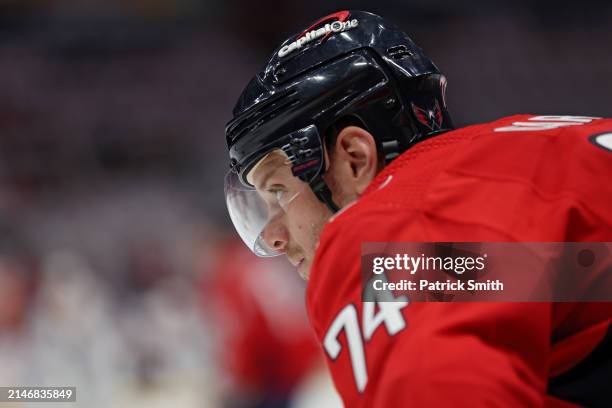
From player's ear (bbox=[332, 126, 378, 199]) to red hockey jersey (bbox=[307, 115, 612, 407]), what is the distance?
1.01 feet

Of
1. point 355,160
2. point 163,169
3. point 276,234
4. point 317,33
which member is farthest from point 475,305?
point 163,169

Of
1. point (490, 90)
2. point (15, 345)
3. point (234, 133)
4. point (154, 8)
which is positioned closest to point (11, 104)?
point (154, 8)

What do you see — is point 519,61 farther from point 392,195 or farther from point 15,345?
point 392,195

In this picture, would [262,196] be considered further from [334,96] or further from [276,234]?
[334,96]

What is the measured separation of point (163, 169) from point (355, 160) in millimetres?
3392

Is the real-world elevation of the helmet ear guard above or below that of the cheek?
above

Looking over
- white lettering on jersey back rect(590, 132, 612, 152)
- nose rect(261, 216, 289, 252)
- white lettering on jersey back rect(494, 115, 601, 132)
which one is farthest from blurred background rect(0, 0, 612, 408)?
white lettering on jersey back rect(590, 132, 612, 152)

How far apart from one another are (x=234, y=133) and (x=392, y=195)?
679 mm

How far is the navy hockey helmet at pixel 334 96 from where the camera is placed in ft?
4.90

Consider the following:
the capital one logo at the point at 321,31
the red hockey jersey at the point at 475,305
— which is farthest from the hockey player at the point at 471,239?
the capital one logo at the point at 321,31

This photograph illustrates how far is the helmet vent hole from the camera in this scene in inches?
61.6

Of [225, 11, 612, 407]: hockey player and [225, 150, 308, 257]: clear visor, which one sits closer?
[225, 11, 612, 407]: hockey player

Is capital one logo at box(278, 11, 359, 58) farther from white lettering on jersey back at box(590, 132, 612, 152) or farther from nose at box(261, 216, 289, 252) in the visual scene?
white lettering on jersey back at box(590, 132, 612, 152)

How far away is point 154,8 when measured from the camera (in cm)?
474
